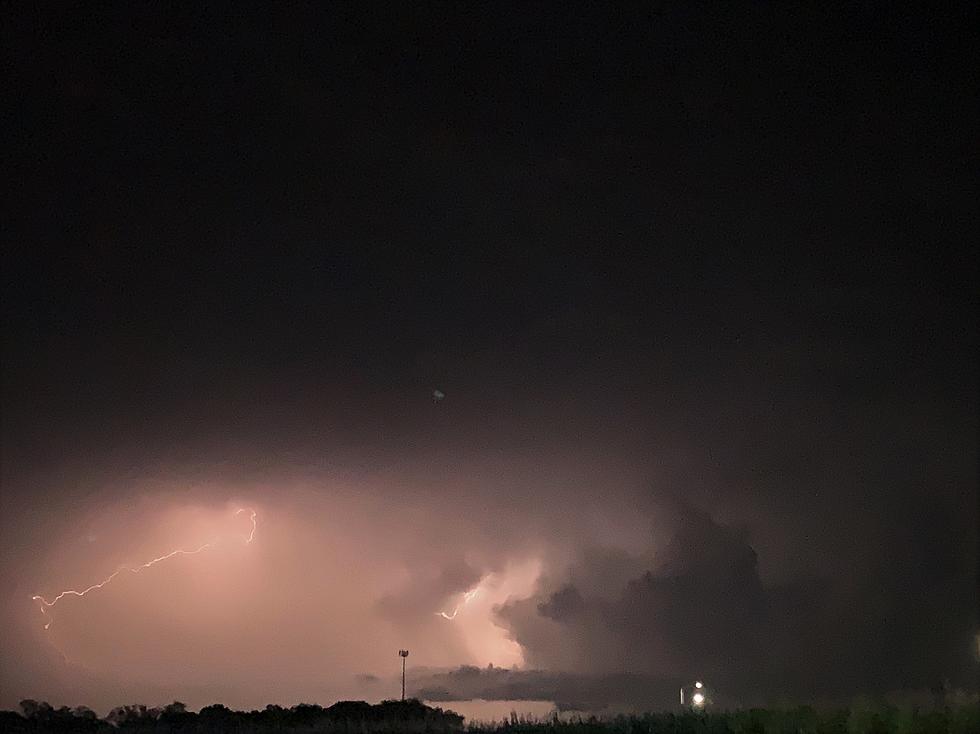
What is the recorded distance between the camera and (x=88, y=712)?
59312 millimetres

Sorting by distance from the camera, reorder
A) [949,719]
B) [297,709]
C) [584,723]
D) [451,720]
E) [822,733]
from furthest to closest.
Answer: [297,709]
[451,720]
[584,723]
[822,733]
[949,719]

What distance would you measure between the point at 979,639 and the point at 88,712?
4850cm

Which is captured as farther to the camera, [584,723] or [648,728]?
[584,723]

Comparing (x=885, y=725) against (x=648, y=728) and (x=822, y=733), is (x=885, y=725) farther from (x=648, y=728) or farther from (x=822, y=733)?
(x=648, y=728)

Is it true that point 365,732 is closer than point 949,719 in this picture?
No

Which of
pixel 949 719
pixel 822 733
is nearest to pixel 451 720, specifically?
pixel 822 733

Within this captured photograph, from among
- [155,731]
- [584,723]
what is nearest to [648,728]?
[584,723]

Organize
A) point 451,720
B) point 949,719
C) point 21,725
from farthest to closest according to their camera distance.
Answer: point 21,725, point 451,720, point 949,719

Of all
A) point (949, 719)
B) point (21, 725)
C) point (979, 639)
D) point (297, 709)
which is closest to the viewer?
point (949, 719)

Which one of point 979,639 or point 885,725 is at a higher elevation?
point 979,639

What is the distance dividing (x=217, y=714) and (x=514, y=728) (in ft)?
108

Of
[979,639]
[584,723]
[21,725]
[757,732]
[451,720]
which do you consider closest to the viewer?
[757,732]

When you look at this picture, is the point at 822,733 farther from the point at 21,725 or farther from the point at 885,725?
the point at 21,725

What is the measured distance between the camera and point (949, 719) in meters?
21.3
